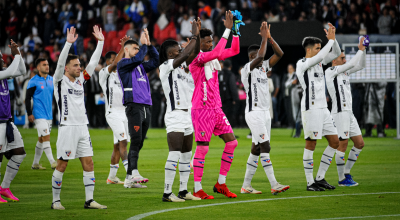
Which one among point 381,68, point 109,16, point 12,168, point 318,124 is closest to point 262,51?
point 318,124

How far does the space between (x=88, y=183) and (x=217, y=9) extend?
64.7 feet

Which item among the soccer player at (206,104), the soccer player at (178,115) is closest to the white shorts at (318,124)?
the soccer player at (206,104)

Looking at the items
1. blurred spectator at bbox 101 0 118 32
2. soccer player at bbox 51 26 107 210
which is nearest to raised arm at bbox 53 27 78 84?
soccer player at bbox 51 26 107 210

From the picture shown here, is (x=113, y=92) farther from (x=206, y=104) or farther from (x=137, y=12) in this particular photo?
(x=137, y=12)

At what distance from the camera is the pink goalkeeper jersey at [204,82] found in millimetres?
8180

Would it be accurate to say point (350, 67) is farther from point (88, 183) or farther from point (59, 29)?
point (59, 29)

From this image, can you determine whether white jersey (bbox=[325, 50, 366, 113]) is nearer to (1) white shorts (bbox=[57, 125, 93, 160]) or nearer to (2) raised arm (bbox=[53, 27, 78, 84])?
(1) white shorts (bbox=[57, 125, 93, 160])

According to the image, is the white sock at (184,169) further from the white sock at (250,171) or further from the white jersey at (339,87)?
the white jersey at (339,87)

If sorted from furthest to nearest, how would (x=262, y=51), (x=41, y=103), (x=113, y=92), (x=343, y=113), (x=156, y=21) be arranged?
1. (x=156, y=21)
2. (x=41, y=103)
3. (x=113, y=92)
4. (x=343, y=113)
5. (x=262, y=51)

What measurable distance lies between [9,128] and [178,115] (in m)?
2.70

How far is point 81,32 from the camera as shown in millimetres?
29625

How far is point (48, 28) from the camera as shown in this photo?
30891 millimetres

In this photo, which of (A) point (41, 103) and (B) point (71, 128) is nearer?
(B) point (71, 128)

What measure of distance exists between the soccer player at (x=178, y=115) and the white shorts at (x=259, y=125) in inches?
47.4
